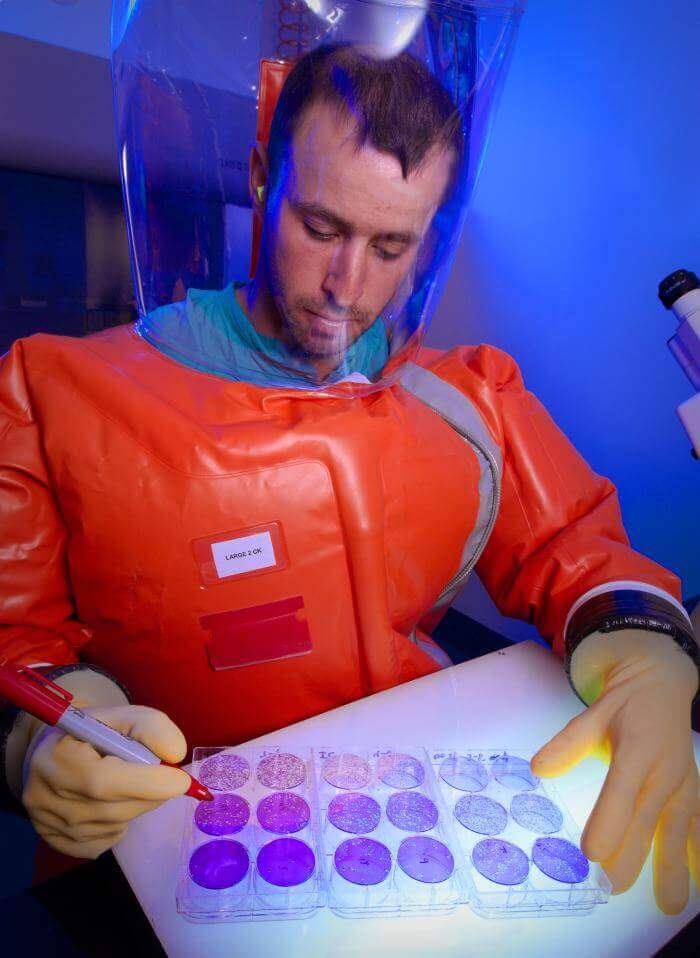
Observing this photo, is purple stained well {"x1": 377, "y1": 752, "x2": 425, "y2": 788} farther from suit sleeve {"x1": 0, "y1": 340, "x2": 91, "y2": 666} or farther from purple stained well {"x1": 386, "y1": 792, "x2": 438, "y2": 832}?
suit sleeve {"x1": 0, "y1": 340, "x2": 91, "y2": 666}

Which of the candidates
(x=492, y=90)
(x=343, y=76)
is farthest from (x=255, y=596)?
(x=492, y=90)

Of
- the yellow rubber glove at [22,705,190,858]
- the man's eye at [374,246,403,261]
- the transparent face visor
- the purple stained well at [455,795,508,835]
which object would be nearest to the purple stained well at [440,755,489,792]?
the purple stained well at [455,795,508,835]

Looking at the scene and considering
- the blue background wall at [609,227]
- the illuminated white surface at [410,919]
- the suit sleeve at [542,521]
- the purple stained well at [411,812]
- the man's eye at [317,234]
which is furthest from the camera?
the blue background wall at [609,227]

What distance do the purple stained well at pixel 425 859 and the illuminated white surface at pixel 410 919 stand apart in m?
0.03

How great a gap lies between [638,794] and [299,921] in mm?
373

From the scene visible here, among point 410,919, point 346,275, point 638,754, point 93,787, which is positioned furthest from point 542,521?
point 93,787

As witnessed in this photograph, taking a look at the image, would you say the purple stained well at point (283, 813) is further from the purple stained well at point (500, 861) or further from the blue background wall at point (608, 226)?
the blue background wall at point (608, 226)

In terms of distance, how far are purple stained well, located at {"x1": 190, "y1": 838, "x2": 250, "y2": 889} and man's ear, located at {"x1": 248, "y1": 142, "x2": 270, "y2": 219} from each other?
0.67 meters

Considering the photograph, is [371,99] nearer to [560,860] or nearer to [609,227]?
[560,860]

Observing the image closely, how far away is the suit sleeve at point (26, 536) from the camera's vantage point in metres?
0.72

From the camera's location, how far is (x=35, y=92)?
921mm

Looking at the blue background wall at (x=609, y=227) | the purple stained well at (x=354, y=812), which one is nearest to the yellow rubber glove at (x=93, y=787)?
the purple stained well at (x=354, y=812)

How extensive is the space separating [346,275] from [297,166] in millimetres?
125

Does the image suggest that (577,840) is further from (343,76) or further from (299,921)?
(343,76)
